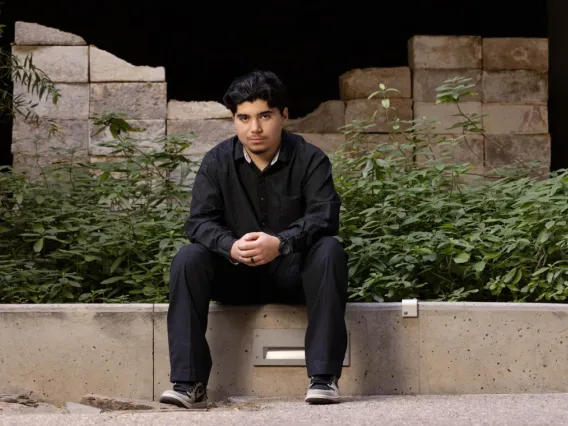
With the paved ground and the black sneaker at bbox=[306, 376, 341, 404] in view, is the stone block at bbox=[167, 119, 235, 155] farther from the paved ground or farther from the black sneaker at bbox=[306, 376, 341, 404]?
the black sneaker at bbox=[306, 376, 341, 404]

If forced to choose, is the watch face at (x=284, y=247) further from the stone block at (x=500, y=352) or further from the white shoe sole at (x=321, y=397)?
the stone block at (x=500, y=352)

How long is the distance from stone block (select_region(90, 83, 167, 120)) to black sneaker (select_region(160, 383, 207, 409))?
3.33 meters

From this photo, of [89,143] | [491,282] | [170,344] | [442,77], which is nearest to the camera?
[170,344]

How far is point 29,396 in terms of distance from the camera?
4.28 m

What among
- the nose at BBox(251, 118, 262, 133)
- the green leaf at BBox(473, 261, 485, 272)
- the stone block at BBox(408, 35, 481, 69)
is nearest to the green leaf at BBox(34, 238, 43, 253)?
the nose at BBox(251, 118, 262, 133)

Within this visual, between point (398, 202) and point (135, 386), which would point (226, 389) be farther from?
point (398, 202)

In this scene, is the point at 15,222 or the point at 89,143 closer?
the point at 15,222

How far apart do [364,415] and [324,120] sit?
4.16 m

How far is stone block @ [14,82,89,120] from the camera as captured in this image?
269 inches

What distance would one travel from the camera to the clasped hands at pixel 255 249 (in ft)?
12.6

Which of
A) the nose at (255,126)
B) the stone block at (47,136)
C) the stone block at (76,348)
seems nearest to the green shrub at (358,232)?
the stone block at (76,348)

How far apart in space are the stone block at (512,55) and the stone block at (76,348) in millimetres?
4095

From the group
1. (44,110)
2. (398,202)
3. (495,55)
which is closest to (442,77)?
(495,55)

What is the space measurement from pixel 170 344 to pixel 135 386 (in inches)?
20.0
